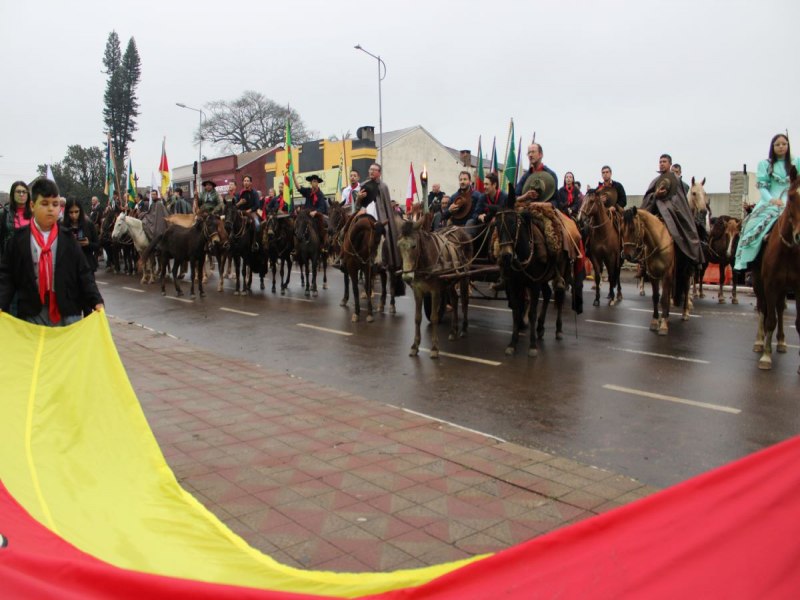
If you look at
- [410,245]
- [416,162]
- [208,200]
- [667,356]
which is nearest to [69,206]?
[410,245]

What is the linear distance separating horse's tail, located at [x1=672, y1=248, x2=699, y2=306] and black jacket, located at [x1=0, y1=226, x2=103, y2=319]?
10.9 metres

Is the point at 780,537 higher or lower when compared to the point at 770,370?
higher

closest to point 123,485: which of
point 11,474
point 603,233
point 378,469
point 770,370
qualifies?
point 11,474

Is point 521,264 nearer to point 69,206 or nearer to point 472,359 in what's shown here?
point 472,359

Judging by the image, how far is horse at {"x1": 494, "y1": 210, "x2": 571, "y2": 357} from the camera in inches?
404

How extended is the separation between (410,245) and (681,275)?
252 inches

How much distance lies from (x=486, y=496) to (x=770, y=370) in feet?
20.7

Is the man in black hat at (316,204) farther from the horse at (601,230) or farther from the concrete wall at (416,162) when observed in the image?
the concrete wall at (416,162)

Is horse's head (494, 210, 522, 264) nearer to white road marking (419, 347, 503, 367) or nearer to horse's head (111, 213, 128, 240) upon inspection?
white road marking (419, 347, 503, 367)

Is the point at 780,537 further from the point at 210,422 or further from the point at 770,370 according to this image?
the point at 770,370

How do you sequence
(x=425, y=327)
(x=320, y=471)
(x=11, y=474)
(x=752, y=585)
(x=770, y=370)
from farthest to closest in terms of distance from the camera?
(x=425, y=327), (x=770, y=370), (x=320, y=471), (x=11, y=474), (x=752, y=585)

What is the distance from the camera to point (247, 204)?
788 inches

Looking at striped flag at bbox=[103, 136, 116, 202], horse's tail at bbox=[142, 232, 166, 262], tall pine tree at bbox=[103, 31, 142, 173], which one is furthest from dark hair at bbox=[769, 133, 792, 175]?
tall pine tree at bbox=[103, 31, 142, 173]

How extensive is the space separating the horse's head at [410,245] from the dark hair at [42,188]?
550cm
